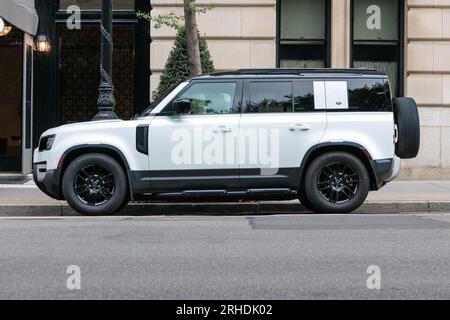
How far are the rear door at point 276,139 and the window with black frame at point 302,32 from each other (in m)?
6.59

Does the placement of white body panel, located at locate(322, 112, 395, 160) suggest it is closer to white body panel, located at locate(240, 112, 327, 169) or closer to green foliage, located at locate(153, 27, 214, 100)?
white body panel, located at locate(240, 112, 327, 169)

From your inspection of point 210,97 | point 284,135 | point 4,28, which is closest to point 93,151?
point 210,97

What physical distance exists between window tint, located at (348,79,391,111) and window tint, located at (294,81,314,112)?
0.56 metres

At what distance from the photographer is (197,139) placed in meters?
11.6

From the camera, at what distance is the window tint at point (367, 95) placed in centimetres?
1180

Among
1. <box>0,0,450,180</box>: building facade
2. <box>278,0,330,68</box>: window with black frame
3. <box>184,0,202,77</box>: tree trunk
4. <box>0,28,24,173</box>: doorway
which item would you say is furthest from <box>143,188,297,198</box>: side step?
<box>278,0,330,68</box>: window with black frame

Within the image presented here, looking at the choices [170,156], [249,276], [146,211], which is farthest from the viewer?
[146,211]

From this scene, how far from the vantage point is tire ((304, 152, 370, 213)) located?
38.4 feet

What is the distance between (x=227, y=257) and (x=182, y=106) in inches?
169

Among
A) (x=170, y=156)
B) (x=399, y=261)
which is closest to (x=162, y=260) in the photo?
(x=399, y=261)

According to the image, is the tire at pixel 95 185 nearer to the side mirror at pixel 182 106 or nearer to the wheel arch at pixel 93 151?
the wheel arch at pixel 93 151

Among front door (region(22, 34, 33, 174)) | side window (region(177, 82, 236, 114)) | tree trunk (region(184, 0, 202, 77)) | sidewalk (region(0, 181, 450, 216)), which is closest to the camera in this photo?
side window (region(177, 82, 236, 114))
